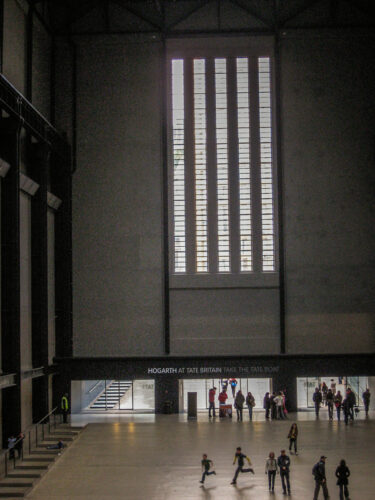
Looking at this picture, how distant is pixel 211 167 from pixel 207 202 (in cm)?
184

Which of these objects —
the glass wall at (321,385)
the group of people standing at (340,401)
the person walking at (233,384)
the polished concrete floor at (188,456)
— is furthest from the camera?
the person walking at (233,384)

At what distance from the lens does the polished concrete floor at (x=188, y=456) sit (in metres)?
19.2

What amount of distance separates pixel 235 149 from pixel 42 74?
10.4 meters

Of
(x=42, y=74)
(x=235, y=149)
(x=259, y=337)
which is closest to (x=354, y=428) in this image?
(x=259, y=337)

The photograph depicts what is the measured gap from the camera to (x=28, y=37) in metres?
30.0

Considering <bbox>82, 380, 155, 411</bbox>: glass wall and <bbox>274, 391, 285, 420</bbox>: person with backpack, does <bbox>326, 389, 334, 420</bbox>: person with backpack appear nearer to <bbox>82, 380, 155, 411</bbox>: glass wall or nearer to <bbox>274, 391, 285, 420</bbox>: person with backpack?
<bbox>274, 391, 285, 420</bbox>: person with backpack

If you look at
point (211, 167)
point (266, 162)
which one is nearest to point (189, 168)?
point (211, 167)

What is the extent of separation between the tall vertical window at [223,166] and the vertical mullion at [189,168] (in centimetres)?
5

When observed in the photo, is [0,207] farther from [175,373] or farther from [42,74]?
[175,373]

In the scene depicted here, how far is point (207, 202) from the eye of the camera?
33938mm

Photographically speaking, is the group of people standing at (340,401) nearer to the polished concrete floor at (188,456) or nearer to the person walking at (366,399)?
the person walking at (366,399)

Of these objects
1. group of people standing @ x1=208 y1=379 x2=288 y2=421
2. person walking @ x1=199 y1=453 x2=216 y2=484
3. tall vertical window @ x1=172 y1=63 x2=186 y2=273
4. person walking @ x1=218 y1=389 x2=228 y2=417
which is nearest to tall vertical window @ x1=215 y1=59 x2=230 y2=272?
tall vertical window @ x1=172 y1=63 x2=186 y2=273

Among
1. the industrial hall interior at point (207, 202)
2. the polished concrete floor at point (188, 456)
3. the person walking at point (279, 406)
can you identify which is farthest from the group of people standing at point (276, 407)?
the industrial hall interior at point (207, 202)

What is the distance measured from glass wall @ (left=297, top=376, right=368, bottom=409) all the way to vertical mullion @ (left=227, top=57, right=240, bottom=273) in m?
6.69
